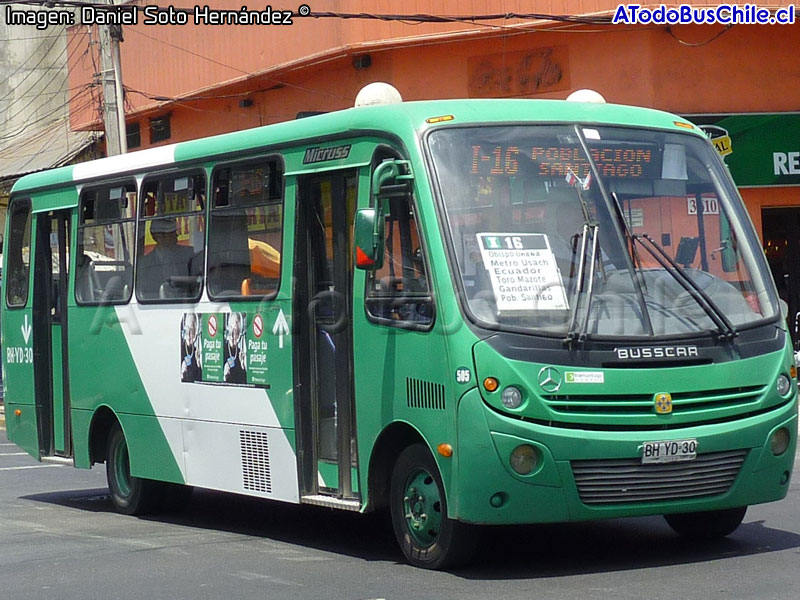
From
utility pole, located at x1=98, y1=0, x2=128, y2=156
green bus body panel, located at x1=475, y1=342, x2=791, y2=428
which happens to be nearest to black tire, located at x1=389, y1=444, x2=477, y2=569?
green bus body panel, located at x1=475, y1=342, x2=791, y2=428

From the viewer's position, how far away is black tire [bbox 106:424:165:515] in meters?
11.8

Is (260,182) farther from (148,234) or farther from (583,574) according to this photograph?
(583,574)

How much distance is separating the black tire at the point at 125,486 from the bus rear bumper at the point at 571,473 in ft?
15.1

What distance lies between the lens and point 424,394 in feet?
26.7

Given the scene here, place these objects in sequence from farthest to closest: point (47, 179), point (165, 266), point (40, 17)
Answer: point (40, 17)
point (47, 179)
point (165, 266)

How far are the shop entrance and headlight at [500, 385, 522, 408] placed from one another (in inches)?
545

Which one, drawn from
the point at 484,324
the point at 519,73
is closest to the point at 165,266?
the point at 484,324

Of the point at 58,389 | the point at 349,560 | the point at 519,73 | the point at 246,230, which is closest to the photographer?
the point at 349,560

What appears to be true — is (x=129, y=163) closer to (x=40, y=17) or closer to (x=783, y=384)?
(x=783, y=384)

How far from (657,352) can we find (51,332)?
6.78 m

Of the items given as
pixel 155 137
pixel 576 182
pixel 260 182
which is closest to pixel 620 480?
pixel 576 182

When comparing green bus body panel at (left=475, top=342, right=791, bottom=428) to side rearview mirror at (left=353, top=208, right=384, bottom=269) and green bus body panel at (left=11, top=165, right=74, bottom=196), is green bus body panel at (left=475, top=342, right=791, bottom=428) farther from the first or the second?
green bus body panel at (left=11, top=165, right=74, bottom=196)

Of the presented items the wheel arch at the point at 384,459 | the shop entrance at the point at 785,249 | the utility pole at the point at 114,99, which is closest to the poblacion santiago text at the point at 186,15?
the utility pole at the point at 114,99

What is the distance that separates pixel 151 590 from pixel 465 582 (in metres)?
1.75
